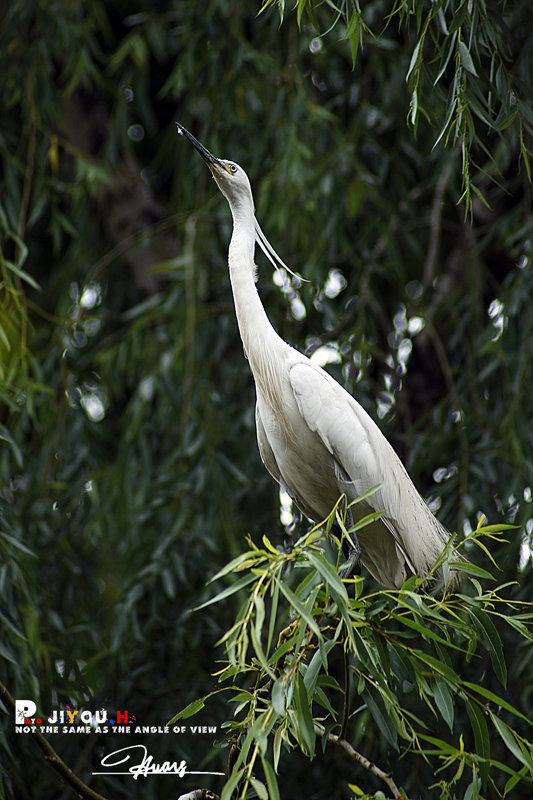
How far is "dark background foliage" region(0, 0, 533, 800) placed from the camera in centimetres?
201

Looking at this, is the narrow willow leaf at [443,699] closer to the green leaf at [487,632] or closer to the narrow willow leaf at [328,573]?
the green leaf at [487,632]

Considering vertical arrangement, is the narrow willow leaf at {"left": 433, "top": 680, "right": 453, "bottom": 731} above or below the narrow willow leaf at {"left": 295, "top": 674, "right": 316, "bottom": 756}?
below

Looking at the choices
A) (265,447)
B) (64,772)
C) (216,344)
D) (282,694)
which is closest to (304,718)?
(282,694)

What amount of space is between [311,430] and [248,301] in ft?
0.76

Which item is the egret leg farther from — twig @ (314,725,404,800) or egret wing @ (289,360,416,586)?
twig @ (314,725,404,800)

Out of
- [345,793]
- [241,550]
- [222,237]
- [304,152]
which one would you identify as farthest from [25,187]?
[345,793]

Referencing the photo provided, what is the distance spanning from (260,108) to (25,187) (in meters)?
0.62

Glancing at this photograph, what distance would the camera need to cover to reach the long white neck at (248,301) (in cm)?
154

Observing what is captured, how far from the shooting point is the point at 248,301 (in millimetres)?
1550

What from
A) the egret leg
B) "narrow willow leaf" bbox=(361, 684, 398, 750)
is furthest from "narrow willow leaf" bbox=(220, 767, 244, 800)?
the egret leg

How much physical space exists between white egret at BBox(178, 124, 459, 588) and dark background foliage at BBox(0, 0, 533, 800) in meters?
0.37

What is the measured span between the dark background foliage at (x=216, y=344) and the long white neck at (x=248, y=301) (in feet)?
1.66

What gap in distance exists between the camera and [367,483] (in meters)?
1.58

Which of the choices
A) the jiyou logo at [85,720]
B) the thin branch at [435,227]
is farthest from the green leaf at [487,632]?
the thin branch at [435,227]
